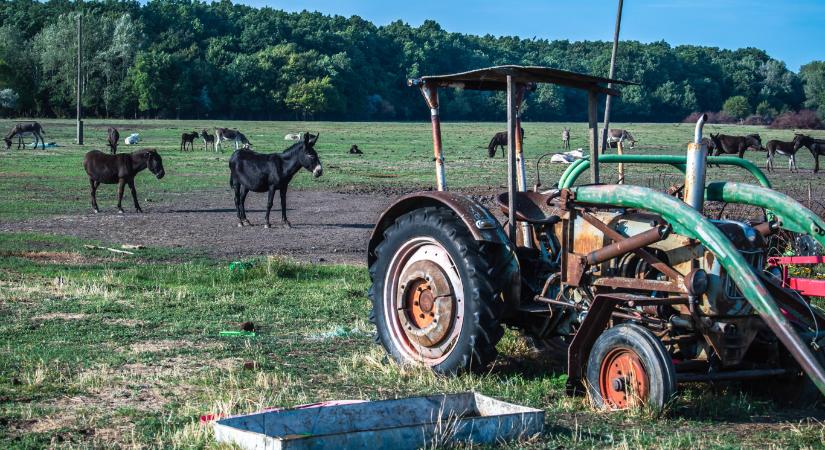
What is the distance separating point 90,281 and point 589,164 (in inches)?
296

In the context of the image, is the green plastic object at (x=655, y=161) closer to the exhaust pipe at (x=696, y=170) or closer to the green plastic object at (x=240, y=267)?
the exhaust pipe at (x=696, y=170)

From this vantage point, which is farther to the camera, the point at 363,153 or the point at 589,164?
the point at 363,153

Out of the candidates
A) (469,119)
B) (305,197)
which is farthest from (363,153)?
(469,119)

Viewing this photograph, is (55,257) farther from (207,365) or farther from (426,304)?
(426,304)

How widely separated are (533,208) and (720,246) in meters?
2.09

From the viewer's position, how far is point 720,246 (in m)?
6.55

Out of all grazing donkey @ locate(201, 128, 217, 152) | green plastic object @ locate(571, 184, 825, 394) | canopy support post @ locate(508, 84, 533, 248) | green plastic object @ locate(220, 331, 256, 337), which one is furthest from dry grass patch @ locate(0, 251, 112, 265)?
grazing donkey @ locate(201, 128, 217, 152)

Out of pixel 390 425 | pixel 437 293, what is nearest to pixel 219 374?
pixel 437 293

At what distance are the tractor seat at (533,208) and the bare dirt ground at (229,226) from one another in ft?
32.7

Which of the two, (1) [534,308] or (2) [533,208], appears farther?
(2) [533,208]

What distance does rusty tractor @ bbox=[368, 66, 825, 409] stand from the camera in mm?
6992

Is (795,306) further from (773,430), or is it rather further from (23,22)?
(23,22)

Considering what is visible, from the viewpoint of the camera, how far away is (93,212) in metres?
25.4

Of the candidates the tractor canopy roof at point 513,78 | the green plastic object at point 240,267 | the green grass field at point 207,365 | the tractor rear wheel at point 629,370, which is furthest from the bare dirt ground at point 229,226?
the tractor rear wheel at point 629,370
